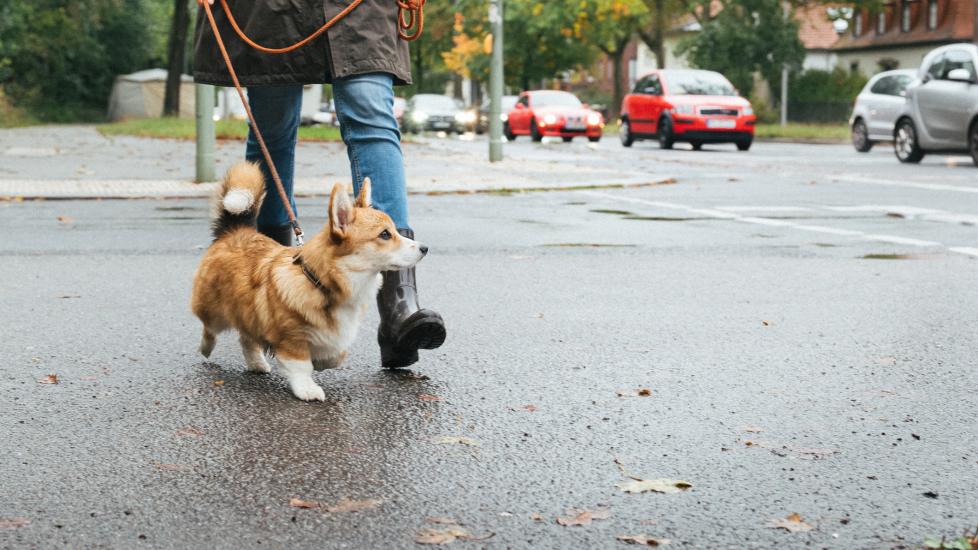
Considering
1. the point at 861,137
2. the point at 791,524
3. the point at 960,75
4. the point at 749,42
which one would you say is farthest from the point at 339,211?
the point at 749,42

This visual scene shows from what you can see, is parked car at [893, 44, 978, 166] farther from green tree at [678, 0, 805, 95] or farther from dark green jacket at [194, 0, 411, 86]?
green tree at [678, 0, 805, 95]

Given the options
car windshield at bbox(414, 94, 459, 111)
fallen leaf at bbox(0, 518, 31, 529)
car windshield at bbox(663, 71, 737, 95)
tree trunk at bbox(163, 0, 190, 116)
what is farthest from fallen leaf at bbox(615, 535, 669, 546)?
car windshield at bbox(414, 94, 459, 111)

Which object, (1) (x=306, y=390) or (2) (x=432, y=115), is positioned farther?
(2) (x=432, y=115)

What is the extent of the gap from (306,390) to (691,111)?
25.1m

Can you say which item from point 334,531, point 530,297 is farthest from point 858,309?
point 334,531

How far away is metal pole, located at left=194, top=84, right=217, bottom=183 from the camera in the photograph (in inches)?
545

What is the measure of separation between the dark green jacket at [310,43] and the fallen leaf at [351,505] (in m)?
2.05

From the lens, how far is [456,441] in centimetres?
384

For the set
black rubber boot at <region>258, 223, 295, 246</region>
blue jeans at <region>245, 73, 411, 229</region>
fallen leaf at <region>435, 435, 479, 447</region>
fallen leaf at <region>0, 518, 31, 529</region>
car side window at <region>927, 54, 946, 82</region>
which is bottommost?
fallen leaf at <region>435, 435, 479, 447</region>

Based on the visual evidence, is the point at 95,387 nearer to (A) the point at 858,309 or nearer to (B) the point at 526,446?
(B) the point at 526,446

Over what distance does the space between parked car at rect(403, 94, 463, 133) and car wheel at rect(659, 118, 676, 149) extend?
16314mm

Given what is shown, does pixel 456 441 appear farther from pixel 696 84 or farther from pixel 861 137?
pixel 696 84

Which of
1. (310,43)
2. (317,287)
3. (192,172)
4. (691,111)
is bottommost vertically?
(192,172)

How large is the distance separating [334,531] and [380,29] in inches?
95.1
